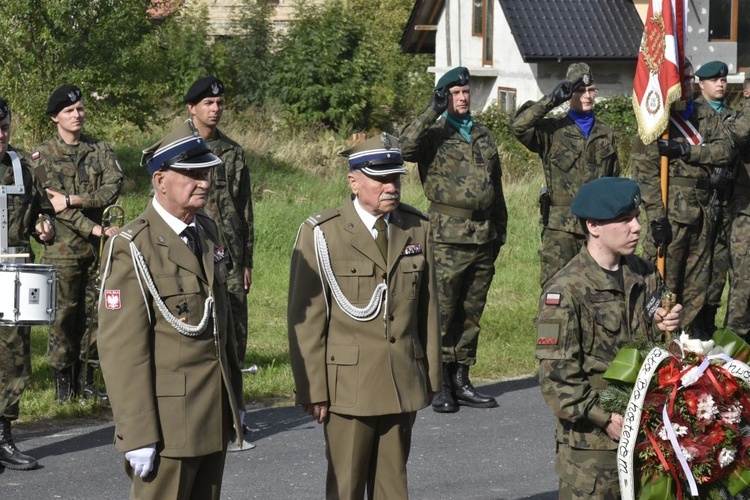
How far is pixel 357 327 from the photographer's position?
241 inches

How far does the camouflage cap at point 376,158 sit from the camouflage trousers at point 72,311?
13.2 feet

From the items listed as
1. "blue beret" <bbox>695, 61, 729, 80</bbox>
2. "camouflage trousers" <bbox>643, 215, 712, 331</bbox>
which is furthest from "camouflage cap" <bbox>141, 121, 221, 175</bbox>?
"blue beret" <bbox>695, 61, 729, 80</bbox>

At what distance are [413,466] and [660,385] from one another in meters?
3.32

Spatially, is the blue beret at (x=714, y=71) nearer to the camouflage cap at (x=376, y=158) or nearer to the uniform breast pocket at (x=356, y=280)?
the camouflage cap at (x=376, y=158)

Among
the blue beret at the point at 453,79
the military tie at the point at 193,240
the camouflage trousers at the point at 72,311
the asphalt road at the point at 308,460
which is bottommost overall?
the asphalt road at the point at 308,460

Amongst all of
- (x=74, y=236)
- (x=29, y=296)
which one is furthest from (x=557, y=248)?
(x=29, y=296)

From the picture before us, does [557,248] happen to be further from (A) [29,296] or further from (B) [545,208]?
(A) [29,296]

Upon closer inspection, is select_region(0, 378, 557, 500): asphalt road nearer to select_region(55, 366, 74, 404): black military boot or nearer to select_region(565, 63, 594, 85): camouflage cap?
select_region(55, 366, 74, 404): black military boot

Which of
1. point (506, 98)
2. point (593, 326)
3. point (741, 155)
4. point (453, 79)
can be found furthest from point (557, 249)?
point (506, 98)

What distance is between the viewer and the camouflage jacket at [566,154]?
9969mm

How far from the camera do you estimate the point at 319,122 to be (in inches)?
1180

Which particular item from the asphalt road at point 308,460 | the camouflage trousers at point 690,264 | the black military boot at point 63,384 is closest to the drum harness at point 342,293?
the asphalt road at point 308,460

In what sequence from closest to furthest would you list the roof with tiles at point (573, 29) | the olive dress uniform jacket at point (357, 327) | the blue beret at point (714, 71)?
1. the olive dress uniform jacket at point (357, 327)
2. the blue beret at point (714, 71)
3. the roof with tiles at point (573, 29)

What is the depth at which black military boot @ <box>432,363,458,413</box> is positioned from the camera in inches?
378
